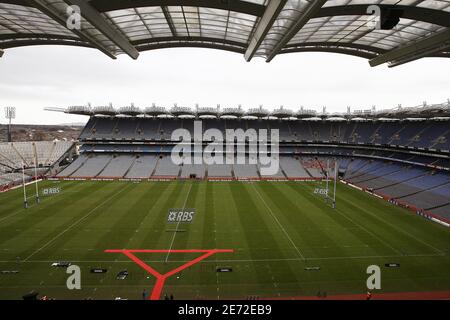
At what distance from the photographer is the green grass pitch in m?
21.7

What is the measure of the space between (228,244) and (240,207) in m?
13.6

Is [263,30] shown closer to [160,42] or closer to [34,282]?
[160,42]

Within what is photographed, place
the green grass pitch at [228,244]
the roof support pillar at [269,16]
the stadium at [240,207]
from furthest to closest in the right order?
the green grass pitch at [228,244] → the stadium at [240,207] → the roof support pillar at [269,16]

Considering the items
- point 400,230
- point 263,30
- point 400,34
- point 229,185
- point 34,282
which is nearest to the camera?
point 263,30

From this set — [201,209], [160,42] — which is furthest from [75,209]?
[160,42]

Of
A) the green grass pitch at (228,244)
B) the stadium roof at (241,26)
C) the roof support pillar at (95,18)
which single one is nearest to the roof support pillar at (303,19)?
the stadium roof at (241,26)

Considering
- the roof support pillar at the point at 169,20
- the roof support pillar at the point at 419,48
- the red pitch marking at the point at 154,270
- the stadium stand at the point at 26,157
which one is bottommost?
the red pitch marking at the point at 154,270

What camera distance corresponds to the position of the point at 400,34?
24.5 metres

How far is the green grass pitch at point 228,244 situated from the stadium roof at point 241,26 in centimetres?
1609

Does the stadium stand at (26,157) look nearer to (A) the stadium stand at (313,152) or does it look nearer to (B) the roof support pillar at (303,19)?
(A) the stadium stand at (313,152)

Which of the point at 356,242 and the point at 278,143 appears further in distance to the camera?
the point at 278,143

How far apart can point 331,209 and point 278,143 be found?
144ft

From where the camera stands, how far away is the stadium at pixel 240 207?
67.0 feet

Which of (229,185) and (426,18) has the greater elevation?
(426,18)
